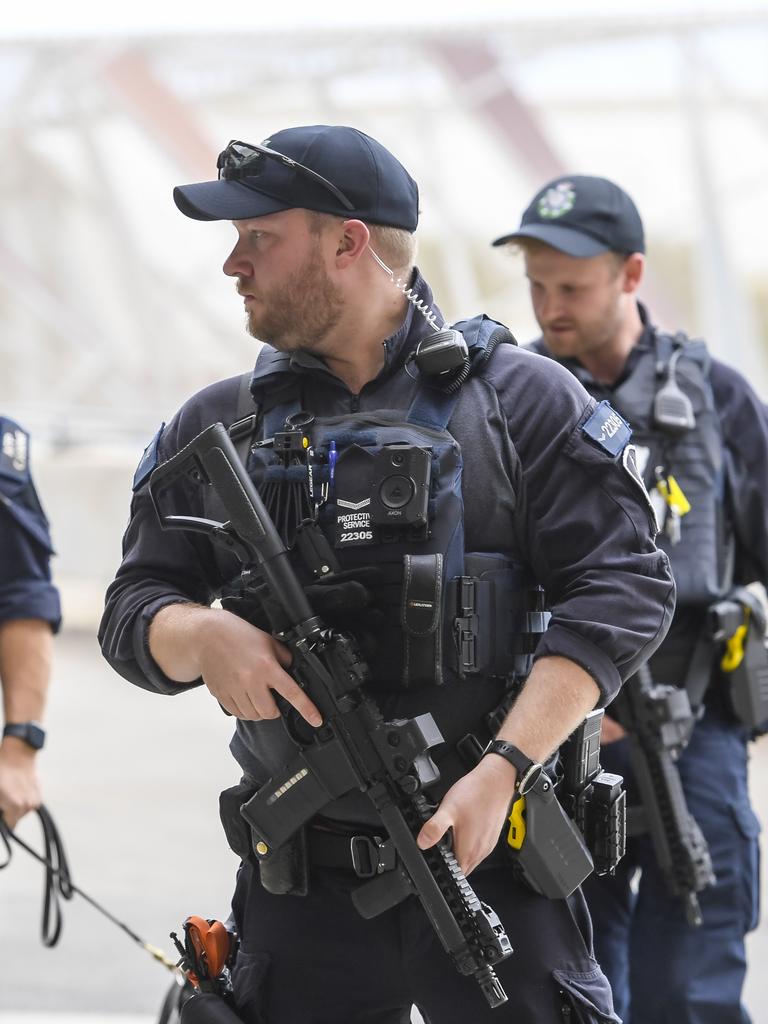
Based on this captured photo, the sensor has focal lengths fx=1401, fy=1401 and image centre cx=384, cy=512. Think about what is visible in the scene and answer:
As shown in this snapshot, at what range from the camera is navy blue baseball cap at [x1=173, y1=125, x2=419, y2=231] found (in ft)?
6.11

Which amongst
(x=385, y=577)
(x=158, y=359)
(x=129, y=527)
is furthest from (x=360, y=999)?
(x=158, y=359)

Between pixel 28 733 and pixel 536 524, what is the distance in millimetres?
1400

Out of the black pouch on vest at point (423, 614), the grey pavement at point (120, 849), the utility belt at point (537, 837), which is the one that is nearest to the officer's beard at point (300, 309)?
the black pouch on vest at point (423, 614)

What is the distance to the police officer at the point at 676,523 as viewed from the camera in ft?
9.04

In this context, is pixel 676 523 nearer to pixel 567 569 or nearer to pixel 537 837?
pixel 567 569

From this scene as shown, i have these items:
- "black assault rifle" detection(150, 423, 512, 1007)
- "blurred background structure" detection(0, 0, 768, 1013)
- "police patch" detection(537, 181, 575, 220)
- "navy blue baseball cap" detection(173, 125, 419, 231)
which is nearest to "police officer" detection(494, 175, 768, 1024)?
"police patch" detection(537, 181, 575, 220)

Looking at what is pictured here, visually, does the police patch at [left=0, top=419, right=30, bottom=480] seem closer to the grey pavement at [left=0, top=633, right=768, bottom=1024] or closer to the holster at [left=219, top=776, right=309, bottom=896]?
the holster at [left=219, top=776, right=309, bottom=896]

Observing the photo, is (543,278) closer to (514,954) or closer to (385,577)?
(385,577)

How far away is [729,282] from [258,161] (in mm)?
7359

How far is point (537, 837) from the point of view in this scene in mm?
1809

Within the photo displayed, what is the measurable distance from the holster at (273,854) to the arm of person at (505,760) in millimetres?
255

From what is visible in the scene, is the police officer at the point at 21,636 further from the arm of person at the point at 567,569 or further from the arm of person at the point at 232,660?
the arm of person at the point at 567,569

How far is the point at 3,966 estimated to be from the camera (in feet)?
13.5

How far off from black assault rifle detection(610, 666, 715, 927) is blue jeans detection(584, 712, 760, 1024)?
0.04 m
